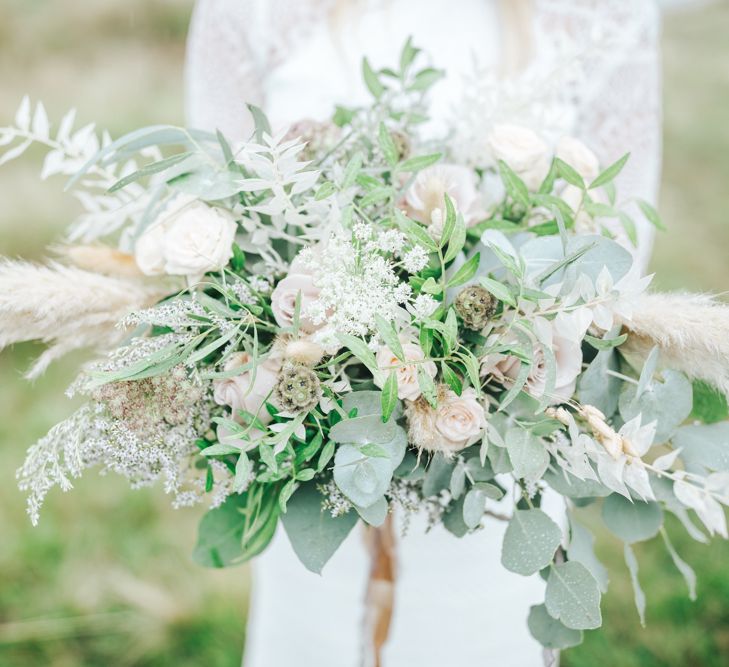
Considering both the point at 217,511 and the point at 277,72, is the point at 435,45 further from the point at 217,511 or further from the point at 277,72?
the point at 217,511

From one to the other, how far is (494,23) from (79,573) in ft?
5.72

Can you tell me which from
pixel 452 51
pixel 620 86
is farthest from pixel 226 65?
pixel 620 86

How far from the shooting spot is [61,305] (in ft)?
2.20

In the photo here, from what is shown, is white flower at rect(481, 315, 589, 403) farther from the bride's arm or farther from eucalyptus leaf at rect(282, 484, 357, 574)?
the bride's arm

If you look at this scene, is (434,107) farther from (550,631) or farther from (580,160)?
(550,631)

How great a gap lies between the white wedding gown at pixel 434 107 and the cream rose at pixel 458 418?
56 cm

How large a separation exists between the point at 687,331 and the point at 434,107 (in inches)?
30.5

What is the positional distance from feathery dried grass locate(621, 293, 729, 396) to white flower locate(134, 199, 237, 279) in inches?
14.5

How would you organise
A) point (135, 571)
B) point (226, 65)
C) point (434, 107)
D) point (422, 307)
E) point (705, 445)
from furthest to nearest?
point (135, 571), point (226, 65), point (434, 107), point (705, 445), point (422, 307)

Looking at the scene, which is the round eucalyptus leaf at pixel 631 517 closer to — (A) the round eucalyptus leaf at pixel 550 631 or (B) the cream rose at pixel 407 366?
(A) the round eucalyptus leaf at pixel 550 631

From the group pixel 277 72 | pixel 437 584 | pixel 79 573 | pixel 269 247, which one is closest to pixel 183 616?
Result: pixel 79 573

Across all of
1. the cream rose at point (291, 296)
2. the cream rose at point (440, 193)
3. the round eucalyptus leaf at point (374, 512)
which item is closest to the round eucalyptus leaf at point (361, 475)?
the round eucalyptus leaf at point (374, 512)

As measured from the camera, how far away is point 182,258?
2.19 feet

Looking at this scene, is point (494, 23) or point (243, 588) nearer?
point (494, 23)
